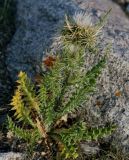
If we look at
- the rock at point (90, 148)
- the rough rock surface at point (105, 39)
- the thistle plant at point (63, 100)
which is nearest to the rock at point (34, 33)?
the rough rock surface at point (105, 39)

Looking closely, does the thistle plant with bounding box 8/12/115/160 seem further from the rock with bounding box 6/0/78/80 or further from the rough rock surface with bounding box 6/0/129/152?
the rock with bounding box 6/0/78/80

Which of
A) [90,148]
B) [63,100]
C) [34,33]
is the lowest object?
[90,148]

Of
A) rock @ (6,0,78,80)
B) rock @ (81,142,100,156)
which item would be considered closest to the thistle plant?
rock @ (81,142,100,156)

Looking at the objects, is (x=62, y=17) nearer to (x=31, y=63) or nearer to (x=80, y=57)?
(x=31, y=63)

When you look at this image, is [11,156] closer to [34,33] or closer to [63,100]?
[63,100]

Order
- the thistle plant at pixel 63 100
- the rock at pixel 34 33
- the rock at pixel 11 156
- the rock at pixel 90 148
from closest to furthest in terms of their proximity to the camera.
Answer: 1. the thistle plant at pixel 63 100
2. the rock at pixel 11 156
3. the rock at pixel 90 148
4. the rock at pixel 34 33

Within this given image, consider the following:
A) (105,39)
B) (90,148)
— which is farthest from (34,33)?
(90,148)

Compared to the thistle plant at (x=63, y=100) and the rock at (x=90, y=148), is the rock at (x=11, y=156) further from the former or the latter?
the rock at (x=90, y=148)
